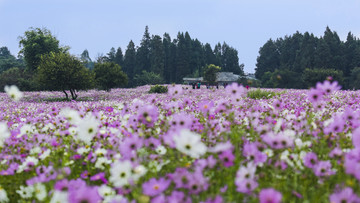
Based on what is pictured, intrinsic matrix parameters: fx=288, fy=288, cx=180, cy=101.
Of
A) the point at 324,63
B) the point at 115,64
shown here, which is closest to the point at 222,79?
the point at 324,63

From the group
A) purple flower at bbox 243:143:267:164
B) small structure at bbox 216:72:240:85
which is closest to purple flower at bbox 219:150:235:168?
purple flower at bbox 243:143:267:164

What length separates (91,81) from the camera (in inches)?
861

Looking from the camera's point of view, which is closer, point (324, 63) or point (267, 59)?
point (324, 63)

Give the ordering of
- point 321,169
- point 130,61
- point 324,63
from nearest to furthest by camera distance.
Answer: point 321,169
point 324,63
point 130,61

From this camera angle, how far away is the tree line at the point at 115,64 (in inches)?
826

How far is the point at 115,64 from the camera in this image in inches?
1114

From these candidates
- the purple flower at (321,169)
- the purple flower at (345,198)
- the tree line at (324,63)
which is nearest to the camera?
the purple flower at (345,198)

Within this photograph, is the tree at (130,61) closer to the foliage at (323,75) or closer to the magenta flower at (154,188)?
the foliage at (323,75)

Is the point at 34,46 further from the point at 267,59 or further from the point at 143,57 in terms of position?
the point at 267,59

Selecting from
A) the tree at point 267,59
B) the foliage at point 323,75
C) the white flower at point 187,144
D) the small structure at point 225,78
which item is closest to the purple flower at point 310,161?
the white flower at point 187,144

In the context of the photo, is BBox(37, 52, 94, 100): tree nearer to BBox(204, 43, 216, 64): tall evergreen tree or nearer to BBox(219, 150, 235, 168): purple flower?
BBox(219, 150, 235, 168): purple flower

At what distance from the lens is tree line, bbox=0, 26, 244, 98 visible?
21.0m

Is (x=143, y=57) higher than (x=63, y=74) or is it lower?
higher

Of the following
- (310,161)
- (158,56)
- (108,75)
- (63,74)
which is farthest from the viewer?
(158,56)
